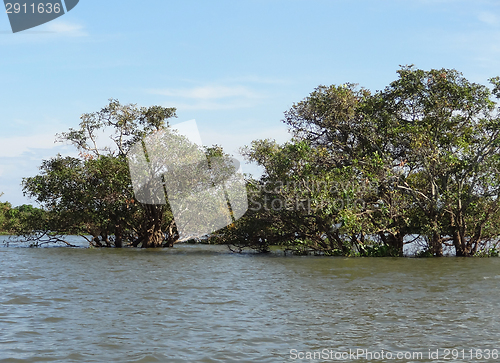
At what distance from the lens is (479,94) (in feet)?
87.3

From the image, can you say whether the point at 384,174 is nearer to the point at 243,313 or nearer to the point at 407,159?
the point at 407,159

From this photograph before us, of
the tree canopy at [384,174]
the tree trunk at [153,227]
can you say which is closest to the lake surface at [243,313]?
the tree canopy at [384,174]

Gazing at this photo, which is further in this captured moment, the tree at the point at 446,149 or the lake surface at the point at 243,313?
the tree at the point at 446,149

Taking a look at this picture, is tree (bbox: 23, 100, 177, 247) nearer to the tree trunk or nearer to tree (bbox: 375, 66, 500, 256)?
the tree trunk

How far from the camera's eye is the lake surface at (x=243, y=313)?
29.4 ft

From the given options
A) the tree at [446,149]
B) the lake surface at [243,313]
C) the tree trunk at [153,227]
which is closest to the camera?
the lake surface at [243,313]

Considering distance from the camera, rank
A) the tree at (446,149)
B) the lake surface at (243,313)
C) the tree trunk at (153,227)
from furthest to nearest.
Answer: the tree trunk at (153,227), the tree at (446,149), the lake surface at (243,313)

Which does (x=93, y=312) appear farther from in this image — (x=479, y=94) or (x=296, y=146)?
(x=479, y=94)

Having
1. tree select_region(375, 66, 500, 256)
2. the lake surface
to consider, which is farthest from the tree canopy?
the lake surface

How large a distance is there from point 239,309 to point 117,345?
4.05 metres

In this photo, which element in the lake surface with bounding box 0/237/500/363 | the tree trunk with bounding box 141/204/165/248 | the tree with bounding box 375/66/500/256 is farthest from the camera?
the tree trunk with bounding box 141/204/165/248

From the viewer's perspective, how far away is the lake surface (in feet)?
29.4

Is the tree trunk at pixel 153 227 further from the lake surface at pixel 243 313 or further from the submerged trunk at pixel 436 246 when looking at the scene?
the submerged trunk at pixel 436 246

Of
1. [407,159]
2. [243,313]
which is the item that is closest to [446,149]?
[407,159]
